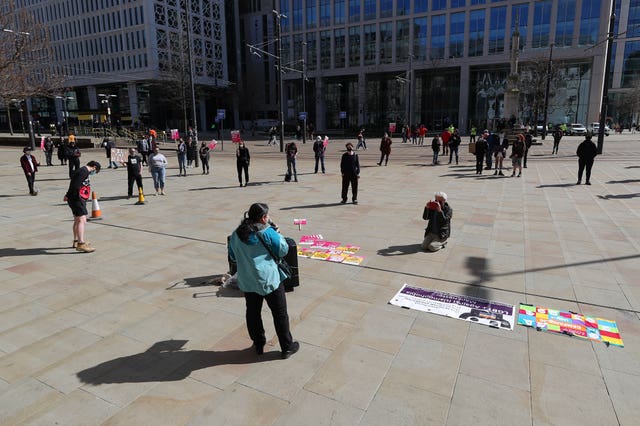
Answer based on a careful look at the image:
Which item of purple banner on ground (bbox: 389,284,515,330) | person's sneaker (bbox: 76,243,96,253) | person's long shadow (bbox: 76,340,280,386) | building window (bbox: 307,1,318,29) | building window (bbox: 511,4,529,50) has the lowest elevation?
person's long shadow (bbox: 76,340,280,386)

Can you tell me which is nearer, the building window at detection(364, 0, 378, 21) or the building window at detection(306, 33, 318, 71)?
the building window at detection(364, 0, 378, 21)

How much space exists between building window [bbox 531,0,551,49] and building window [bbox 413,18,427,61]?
13.7 metres

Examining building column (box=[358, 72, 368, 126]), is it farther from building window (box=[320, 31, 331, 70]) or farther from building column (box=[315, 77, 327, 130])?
building column (box=[315, 77, 327, 130])

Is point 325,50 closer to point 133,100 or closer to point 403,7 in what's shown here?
point 403,7

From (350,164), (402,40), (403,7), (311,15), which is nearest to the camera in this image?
(350,164)

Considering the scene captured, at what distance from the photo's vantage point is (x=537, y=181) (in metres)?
16.6

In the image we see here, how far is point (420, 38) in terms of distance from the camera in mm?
59938

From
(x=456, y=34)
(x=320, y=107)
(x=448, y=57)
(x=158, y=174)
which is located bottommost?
(x=158, y=174)

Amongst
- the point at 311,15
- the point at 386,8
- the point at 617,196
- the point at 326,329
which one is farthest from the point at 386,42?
the point at 326,329

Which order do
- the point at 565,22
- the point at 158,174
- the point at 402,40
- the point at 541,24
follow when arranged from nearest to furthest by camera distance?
the point at 158,174 < the point at 565,22 < the point at 541,24 < the point at 402,40

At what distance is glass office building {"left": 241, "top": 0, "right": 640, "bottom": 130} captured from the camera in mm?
52250

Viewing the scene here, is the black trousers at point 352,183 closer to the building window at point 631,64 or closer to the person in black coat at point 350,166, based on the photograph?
the person in black coat at point 350,166

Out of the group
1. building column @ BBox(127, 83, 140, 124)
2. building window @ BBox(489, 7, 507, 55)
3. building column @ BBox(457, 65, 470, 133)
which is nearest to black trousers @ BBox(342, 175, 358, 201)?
building column @ BBox(457, 65, 470, 133)

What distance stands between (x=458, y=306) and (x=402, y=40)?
2457 inches
